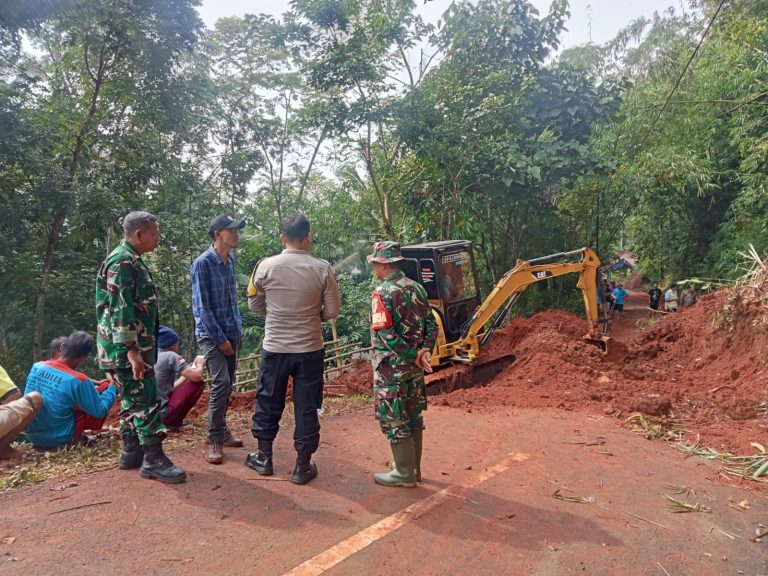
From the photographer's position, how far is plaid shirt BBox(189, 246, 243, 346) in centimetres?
377

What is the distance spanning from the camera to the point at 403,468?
357cm

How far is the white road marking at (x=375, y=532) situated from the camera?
2604 mm

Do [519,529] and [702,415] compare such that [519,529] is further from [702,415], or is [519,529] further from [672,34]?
[672,34]

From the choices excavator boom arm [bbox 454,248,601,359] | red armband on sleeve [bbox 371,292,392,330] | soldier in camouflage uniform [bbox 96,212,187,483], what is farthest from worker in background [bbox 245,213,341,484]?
excavator boom arm [bbox 454,248,601,359]

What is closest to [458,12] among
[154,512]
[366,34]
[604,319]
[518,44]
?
[518,44]

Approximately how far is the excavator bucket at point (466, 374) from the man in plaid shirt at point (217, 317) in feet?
13.8

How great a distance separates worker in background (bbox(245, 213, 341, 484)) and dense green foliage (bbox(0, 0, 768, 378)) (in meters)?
6.95

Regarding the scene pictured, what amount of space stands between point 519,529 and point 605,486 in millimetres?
1114

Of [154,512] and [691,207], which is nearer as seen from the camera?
[154,512]

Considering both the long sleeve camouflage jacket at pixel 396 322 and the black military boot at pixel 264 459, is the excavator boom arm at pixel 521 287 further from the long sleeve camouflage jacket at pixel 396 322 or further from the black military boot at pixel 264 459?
the black military boot at pixel 264 459

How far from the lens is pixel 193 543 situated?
9.10ft

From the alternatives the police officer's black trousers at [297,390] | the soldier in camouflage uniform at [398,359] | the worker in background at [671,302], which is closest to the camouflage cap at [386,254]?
the soldier in camouflage uniform at [398,359]

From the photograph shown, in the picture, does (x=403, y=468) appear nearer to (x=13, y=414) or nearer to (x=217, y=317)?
(x=217, y=317)

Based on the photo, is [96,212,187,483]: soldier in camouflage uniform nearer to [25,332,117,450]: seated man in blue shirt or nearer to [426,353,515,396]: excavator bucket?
[25,332,117,450]: seated man in blue shirt
